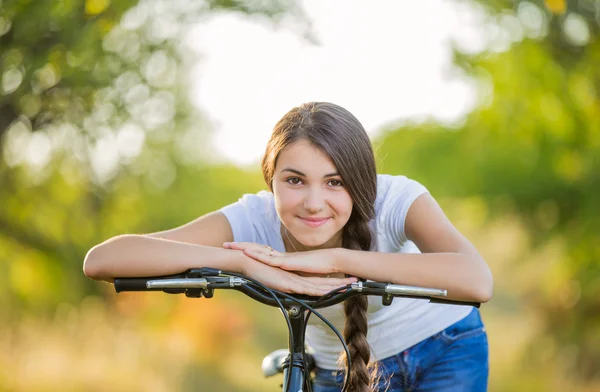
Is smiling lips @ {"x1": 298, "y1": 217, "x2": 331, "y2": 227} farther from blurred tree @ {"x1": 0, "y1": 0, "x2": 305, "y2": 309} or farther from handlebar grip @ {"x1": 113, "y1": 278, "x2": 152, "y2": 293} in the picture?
blurred tree @ {"x1": 0, "y1": 0, "x2": 305, "y2": 309}

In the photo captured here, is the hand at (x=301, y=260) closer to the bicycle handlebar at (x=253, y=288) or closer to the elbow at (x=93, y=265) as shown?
the bicycle handlebar at (x=253, y=288)

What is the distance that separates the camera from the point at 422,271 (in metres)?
2.09

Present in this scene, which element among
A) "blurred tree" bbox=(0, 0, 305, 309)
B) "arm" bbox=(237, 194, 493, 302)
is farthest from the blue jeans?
"blurred tree" bbox=(0, 0, 305, 309)

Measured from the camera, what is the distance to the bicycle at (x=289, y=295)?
1.84 meters

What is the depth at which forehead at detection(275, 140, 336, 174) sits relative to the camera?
7.04 feet

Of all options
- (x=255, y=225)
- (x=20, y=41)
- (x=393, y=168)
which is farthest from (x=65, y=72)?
(x=393, y=168)

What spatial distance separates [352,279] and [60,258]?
Answer: 16.6ft

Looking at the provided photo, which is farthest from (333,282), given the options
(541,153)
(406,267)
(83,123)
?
(541,153)

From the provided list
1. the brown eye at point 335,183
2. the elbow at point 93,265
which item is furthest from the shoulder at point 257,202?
the elbow at point 93,265

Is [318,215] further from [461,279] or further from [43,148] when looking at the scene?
[43,148]

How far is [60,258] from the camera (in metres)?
6.51

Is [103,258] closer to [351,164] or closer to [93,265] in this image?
[93,265]

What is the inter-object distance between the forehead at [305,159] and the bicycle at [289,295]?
39 centimetres

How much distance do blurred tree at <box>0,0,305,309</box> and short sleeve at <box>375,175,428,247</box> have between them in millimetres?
1524
